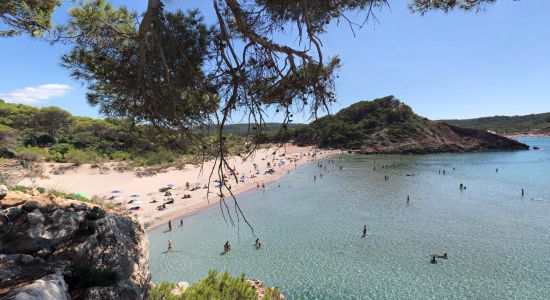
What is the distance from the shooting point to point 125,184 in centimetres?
3088

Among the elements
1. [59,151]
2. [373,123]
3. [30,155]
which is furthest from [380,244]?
[373,123]

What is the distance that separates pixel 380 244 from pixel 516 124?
201 meters

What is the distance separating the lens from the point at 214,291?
9.12 meters

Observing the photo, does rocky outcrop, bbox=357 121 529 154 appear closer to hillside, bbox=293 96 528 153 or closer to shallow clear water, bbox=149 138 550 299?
hillside, bbox=293 96 528 153

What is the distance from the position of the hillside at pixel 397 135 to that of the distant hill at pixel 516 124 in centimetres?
8028

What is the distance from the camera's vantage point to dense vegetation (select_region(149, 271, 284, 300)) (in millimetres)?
8523

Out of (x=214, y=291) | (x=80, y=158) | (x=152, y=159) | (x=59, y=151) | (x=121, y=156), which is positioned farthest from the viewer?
(x=152, y=159)

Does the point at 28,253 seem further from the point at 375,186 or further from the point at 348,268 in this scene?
the point at 375,186

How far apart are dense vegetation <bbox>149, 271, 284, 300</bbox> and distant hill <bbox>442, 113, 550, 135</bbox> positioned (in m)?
177

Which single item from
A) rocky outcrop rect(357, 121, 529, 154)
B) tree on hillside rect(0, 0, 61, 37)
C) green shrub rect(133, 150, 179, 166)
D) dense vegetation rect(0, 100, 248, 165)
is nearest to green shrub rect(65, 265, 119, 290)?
tree on hillside rect(0, 0, 61, 37)

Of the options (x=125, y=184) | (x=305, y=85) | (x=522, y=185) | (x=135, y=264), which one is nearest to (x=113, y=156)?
(x=125, y=184)

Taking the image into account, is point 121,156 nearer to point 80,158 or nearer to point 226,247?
point 80,158

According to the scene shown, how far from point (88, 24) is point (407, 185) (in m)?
37.6

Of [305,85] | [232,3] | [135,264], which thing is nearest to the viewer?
[232,3]
